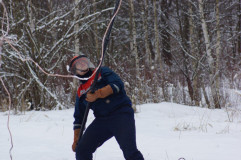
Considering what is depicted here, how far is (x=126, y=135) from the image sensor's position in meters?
2.27

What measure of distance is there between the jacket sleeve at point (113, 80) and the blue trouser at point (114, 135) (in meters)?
0.25

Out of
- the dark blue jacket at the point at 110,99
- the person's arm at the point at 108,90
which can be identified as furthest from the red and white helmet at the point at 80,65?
the person's arm at the point at 108,90

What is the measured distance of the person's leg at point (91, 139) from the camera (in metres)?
2.43

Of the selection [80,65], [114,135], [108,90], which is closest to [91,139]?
[114,135]

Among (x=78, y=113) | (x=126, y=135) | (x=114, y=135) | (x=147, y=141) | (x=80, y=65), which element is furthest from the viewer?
(x=147, y=141)

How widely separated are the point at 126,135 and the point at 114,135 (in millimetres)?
160

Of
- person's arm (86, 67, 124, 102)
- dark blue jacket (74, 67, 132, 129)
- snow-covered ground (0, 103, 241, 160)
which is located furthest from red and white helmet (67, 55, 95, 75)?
snow-covered ground (0, 103, 241, 160)

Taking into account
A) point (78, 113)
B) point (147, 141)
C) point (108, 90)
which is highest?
point (108, 90)

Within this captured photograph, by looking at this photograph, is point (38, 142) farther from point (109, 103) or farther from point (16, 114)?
point (16, 114)

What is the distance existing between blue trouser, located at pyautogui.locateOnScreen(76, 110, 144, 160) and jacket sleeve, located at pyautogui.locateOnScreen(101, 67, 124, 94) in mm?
245

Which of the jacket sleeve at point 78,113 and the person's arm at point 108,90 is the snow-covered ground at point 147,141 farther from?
the person's arm at point 108,90

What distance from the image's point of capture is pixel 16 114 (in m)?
6.84

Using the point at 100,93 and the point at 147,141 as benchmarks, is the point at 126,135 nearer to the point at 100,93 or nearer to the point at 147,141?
the point at 100,93

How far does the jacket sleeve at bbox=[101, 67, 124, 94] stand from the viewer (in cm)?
238
